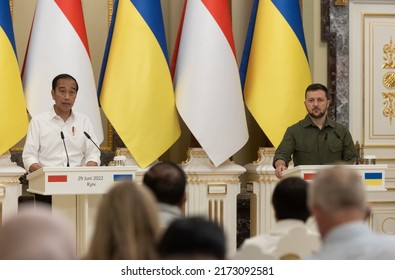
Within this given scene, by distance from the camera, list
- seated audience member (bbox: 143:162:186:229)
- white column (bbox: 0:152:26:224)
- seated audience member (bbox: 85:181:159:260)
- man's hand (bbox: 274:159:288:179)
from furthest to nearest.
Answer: white column (bbox: 0:152:26:224) < man's hand (bbox: 274:159:288:179) < seated audience member (bbox: 143:162:186:229) < seated audience member (bbox: 85:181:159:260)

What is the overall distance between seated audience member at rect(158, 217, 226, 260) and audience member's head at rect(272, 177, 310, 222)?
93 cm

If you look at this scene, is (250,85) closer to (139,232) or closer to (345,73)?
(345,73)

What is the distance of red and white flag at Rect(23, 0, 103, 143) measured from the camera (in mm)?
7496

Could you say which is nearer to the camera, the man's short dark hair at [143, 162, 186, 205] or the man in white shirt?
the man's short dark hair at [143, 162, 186, 205]

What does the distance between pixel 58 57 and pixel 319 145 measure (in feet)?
7.77

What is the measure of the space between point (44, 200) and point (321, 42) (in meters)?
3.33

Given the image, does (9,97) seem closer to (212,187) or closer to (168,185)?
(212,187)

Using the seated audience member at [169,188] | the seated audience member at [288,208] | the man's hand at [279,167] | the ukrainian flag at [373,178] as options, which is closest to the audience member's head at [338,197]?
the seated audience member at [288,208]

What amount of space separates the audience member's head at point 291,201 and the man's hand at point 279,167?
273 centimetres

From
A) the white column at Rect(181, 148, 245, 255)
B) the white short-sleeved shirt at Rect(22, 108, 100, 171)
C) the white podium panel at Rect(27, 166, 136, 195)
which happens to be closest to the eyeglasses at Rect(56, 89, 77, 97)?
the white short-sleeved shirt at Rect(22, 108, 100, 171)

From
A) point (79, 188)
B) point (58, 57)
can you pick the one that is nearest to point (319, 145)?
point (79, 188)

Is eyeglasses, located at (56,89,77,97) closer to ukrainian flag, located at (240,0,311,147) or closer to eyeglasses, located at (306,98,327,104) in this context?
eyeglasses, located at (306,98,327,104)

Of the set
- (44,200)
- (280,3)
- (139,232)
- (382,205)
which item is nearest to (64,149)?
(44,200)

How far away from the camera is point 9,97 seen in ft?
24.1
